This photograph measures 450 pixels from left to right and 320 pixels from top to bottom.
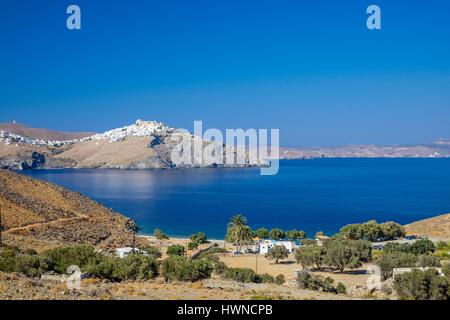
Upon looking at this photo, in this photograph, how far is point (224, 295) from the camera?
14.7m

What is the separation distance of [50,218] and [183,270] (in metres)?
24.1

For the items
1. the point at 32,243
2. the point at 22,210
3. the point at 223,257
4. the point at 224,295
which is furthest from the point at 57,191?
the point at 224,295

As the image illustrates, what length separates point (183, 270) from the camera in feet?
63.3

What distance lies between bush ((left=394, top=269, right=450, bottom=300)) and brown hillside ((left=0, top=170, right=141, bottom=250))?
Result: 22.1 metres

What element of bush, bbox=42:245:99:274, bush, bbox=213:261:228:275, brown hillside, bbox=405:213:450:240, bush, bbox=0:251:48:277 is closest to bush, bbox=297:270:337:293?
bush, bbox=213:261:228:275

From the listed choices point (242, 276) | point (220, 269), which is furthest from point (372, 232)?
point (242, 276)

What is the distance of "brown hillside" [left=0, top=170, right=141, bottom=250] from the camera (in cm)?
3553

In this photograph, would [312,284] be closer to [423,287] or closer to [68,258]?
[423,287]

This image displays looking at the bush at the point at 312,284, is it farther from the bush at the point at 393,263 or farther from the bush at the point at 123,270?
the bush at the point at 123,270

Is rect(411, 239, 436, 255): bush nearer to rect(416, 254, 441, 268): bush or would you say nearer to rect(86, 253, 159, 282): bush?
→ rect(416, 254, 441, 268): bush

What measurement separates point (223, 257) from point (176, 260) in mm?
17739

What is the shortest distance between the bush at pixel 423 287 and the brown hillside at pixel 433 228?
3385 centimetres

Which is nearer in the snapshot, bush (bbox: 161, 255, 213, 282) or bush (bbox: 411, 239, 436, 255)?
bush (bbox: 161, 255, 213, 282)
